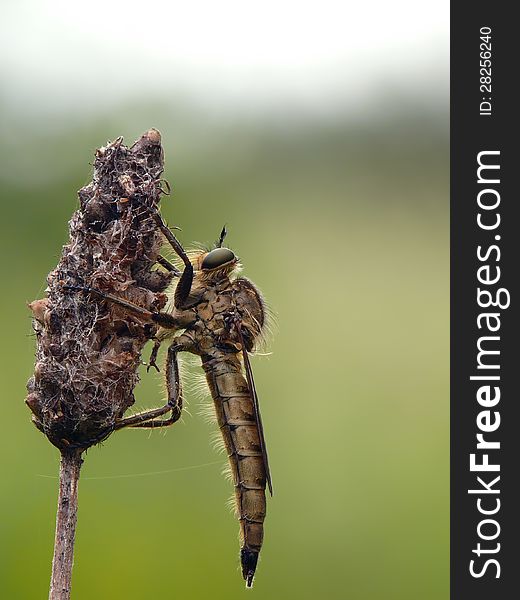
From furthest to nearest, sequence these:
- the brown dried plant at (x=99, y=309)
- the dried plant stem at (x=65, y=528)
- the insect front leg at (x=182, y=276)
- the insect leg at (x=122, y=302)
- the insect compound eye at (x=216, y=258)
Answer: the insect compound eye at (x=216, y=258), the insect front leg at (x=182, y=276), the insect leg at (x=122, y=302), the brown dried plant at (x=99, y=309), the dried plant stem at (x=65, y=528)

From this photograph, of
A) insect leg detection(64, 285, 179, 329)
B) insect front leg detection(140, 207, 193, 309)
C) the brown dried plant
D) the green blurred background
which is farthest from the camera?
the green blurred background

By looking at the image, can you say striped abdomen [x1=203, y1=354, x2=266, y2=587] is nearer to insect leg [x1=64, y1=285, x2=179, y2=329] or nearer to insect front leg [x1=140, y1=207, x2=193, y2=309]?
insect front leg [x1=140, y1=207, x2=193, y2=309]

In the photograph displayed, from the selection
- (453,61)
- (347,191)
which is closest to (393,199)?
(347,191)

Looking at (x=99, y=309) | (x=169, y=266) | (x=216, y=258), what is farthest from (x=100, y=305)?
(x=216, y=258)

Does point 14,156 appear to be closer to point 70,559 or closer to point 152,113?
point 152,113

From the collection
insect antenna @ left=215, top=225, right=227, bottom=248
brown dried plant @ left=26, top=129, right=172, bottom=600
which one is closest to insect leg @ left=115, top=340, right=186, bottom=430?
insect antenna @ left=215, top=225, right=227, bottom=248

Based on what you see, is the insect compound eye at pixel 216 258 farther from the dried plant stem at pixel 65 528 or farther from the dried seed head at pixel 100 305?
the dried plant stem at pixel 65 528

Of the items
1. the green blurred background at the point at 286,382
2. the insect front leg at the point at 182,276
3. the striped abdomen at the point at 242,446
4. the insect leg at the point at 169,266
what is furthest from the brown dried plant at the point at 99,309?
the green blurred background at the point at 286,382

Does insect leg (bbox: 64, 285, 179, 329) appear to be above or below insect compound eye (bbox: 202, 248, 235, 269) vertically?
below
